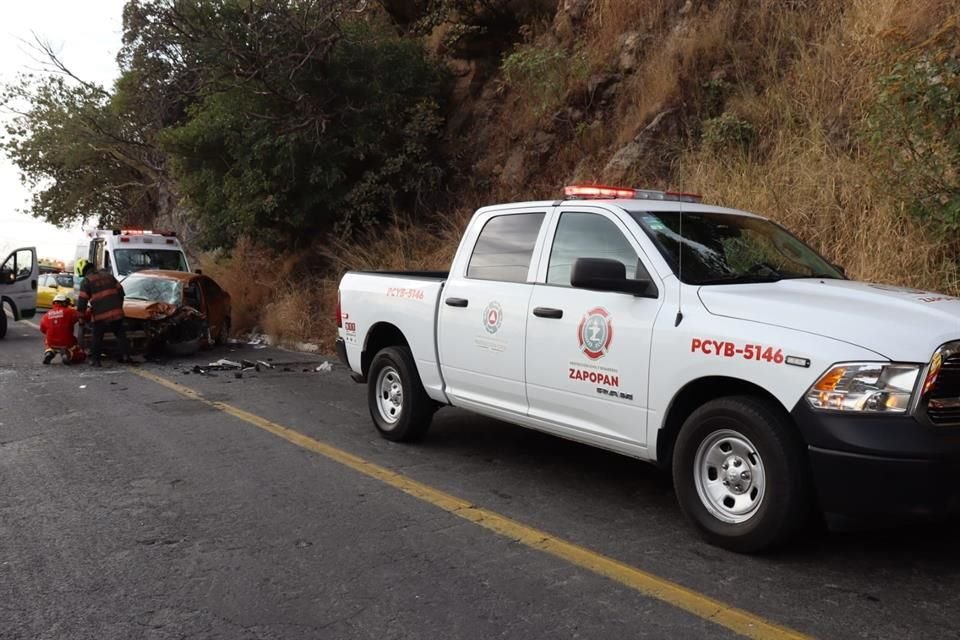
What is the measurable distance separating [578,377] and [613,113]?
10.3 meters

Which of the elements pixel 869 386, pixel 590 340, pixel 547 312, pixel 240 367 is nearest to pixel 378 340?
pixel 547 312

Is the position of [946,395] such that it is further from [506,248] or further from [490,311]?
[506,248]

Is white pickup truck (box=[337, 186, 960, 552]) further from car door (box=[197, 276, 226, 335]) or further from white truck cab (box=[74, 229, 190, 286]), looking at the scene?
white truck cab (box=[74, 229, 190, 286])

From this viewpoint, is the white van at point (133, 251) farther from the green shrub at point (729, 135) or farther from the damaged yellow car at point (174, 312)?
the green shrub at point (729, 135)

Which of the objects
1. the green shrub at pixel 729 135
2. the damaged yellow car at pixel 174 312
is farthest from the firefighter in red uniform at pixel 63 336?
the green shrub at pixel 729 135

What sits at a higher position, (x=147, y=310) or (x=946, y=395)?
(x=946, y=395)

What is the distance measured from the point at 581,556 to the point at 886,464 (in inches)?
61.2

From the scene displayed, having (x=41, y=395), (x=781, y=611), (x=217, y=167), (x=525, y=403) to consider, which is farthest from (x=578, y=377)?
(x=217, y=167)

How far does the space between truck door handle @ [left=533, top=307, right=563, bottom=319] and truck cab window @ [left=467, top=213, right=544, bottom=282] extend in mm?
382

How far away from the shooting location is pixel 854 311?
4051mm

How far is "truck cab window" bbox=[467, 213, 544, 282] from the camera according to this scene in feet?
18.9

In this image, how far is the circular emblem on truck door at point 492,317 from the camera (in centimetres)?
566

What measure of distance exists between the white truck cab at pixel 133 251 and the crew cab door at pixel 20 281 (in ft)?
3.16

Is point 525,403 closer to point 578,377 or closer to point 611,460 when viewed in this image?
point 578,377
